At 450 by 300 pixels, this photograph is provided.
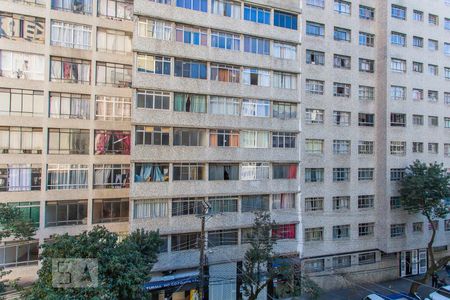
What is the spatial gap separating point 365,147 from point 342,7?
10.3m

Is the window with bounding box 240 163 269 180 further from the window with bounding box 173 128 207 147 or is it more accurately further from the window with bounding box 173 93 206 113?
the window with bounding box 173 93 206 113

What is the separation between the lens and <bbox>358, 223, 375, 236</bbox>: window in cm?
2295

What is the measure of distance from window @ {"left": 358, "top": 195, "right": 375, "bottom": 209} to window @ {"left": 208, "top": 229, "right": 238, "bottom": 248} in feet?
32.1

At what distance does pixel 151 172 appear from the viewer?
17797mm

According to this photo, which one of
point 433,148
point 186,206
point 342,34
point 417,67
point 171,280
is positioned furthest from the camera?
Answer: point 433,148

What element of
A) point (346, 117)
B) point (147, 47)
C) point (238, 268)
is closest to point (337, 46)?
point (346, 117)

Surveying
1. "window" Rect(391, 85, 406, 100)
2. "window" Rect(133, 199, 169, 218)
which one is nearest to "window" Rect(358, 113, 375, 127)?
"window" Rect(391, 85, 406, 100)

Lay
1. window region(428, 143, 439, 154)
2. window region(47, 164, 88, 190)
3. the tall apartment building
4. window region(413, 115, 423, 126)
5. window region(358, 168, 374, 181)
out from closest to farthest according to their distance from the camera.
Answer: the tall apartment building → window region(47, 164, 88, 190) → window region(358, 168, 374, 181) → window region(413, 115, 423, 126) → window region(428, 143, 439, 154)

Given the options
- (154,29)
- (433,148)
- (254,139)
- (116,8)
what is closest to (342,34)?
(254,139)

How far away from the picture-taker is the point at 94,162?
57.3ft

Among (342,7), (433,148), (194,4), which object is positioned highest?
(342,7)

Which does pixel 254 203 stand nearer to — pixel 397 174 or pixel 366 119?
pixel 366 119

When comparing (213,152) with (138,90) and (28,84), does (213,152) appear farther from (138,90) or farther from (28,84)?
(28,84)

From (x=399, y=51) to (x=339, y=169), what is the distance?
10.1m
